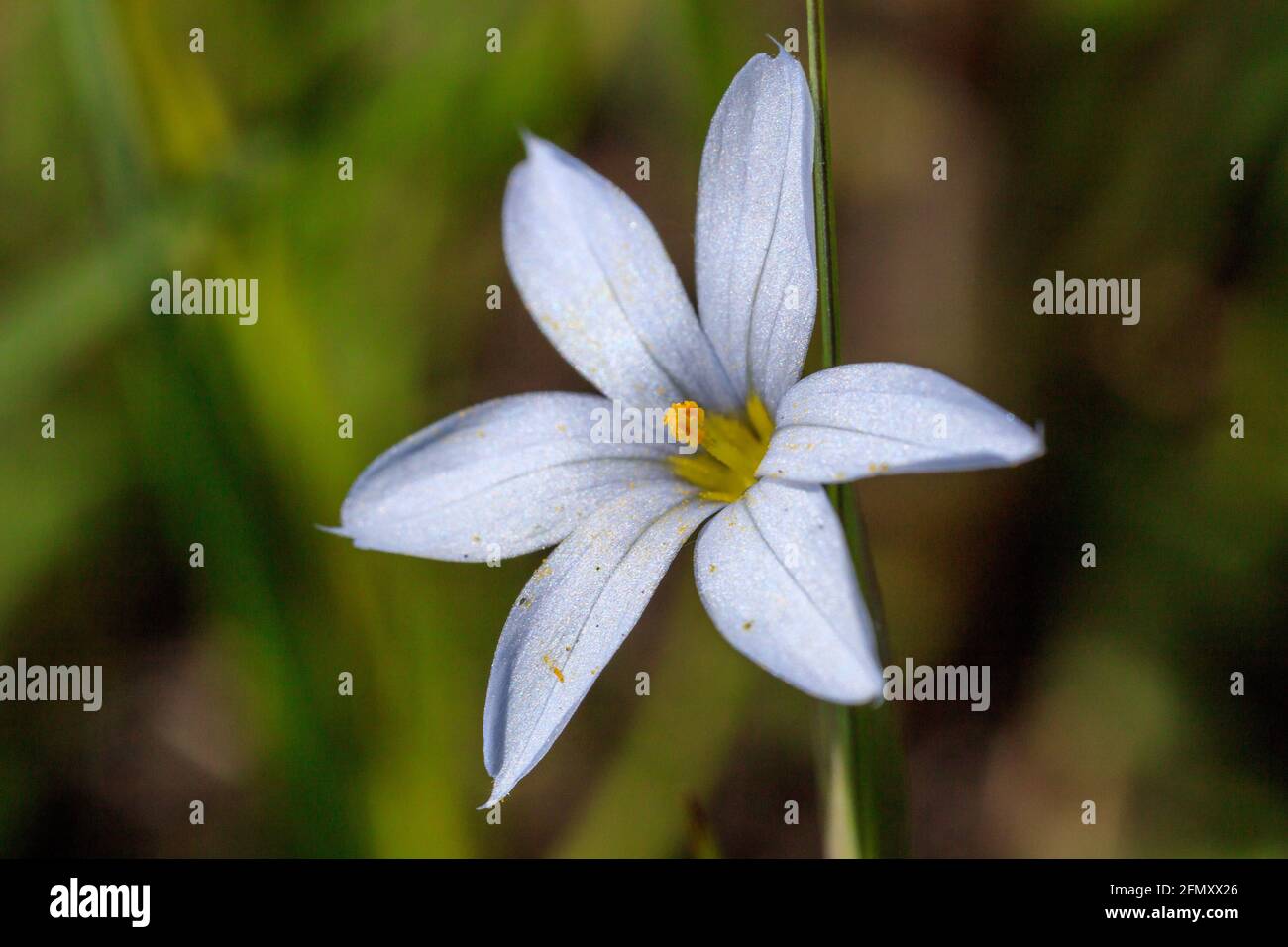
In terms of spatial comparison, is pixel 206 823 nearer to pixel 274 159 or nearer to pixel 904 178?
pixel 274 159

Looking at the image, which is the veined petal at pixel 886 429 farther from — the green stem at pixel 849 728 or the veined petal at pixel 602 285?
the veined petal at pixel 602 285
